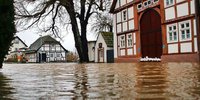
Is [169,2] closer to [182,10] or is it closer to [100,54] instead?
[182,10]

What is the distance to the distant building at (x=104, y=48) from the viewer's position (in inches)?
1567

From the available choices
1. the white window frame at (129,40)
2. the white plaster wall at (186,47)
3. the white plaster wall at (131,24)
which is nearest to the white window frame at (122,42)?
the white window frame at (129,40)

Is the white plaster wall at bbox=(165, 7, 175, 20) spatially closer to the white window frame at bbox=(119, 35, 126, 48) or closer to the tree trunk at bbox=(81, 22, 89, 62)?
the white window frame at bbox=(119, 35, 126, 48)

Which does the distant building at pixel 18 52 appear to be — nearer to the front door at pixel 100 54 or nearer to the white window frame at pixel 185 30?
the front door at pixel 100 54

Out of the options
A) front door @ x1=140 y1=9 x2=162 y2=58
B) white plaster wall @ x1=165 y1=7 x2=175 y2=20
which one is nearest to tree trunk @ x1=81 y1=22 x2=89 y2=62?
front door @ x1=140 y1=9 x2=162 y2=58

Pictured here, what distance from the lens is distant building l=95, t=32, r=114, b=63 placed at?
39.8 m

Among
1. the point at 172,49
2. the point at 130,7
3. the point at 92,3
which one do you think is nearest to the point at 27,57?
the point at 92,3

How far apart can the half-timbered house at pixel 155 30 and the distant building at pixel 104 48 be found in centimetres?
1148

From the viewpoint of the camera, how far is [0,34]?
5871 mm

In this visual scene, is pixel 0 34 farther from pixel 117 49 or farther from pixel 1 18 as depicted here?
pixel 117 49

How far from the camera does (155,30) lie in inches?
917

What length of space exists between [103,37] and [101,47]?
1237 millimetres

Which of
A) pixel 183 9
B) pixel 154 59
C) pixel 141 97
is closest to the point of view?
pixel 141 97

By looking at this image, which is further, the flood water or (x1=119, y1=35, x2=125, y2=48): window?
(x1=119, y1=35, x2=125, y2=48): window
